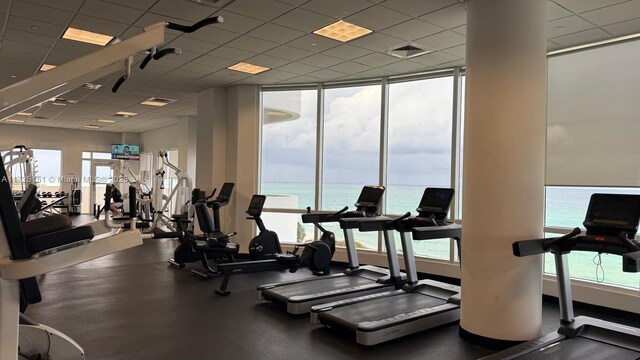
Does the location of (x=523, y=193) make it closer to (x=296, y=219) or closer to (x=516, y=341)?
(x=516, y=341)

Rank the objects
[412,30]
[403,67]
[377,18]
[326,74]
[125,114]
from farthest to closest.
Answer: [125,114] → [326,74] → [403,67] → [412,30] → [377,18]

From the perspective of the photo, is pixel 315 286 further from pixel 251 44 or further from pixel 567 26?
pixel 567 26

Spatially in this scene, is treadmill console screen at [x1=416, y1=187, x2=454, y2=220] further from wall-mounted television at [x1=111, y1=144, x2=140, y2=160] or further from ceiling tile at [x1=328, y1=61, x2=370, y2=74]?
wall-mounted television at [x1=111, y1=144, x2=140, y2=160]

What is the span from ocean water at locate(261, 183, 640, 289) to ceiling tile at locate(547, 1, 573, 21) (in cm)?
216

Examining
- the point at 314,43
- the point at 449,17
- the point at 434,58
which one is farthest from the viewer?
the point at 434,58

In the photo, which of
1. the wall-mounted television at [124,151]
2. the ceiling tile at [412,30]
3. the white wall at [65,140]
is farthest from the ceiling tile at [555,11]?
the white wall at [65,140]

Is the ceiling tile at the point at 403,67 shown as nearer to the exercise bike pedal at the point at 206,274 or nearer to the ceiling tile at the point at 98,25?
the ceiling tile at the point at 98,25

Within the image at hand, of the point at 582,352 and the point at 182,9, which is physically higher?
the point at 182,9

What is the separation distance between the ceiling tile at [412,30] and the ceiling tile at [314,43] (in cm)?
75

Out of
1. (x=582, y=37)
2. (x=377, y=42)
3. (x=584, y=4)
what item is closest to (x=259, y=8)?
(x=377, y=42)

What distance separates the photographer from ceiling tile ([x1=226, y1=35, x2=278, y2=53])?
18.1 feet

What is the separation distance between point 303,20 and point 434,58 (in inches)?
87.2

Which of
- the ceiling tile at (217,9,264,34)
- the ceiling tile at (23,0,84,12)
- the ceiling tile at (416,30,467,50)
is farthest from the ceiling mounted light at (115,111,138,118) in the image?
the ceiling tile at (416,30,467,50)

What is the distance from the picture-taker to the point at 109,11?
459 centimetres
